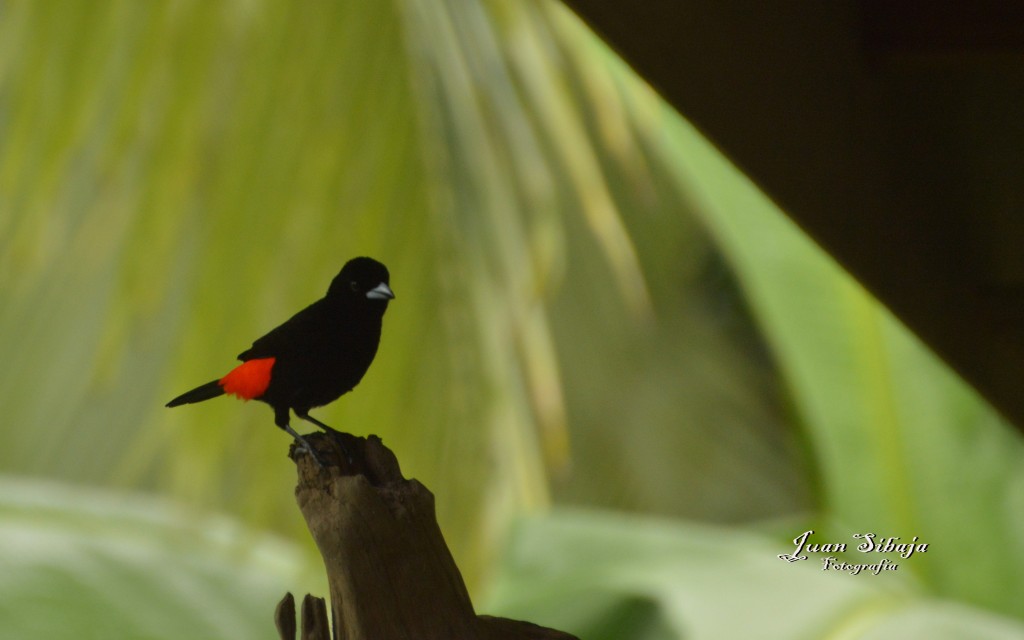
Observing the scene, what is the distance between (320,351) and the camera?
0.58m

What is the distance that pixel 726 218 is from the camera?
144 cm

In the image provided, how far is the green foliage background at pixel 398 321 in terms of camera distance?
0.82 m

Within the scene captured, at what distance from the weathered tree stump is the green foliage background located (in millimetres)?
316

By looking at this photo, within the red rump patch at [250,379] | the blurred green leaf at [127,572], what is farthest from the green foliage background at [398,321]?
the red rump patch at [250,379]

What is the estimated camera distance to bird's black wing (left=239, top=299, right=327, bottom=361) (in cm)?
58

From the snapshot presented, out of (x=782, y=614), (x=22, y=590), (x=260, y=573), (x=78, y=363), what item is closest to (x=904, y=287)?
(x=782, y=614)

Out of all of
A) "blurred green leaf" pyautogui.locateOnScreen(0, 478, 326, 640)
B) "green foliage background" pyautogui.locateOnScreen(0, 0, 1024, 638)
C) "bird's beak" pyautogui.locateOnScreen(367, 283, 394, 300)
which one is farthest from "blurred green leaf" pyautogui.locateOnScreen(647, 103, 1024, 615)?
"bird's beak" pyautogui.locateOnScreen(367, 283, 394, 300)

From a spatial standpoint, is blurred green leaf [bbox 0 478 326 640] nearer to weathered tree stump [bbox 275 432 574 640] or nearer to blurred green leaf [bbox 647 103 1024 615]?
weathered tree stump [bbox 275 432 574 640]

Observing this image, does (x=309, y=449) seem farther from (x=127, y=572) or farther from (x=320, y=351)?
(x=127, y=572)

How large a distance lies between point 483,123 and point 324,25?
11.4 inches

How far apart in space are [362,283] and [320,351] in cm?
5

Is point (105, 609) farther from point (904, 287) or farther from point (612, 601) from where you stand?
point (904, 287)

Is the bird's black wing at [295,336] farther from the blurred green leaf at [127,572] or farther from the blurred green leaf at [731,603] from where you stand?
the blurred green leaf at [731,603]

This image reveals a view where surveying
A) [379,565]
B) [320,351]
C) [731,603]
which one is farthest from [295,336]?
[731,603]
